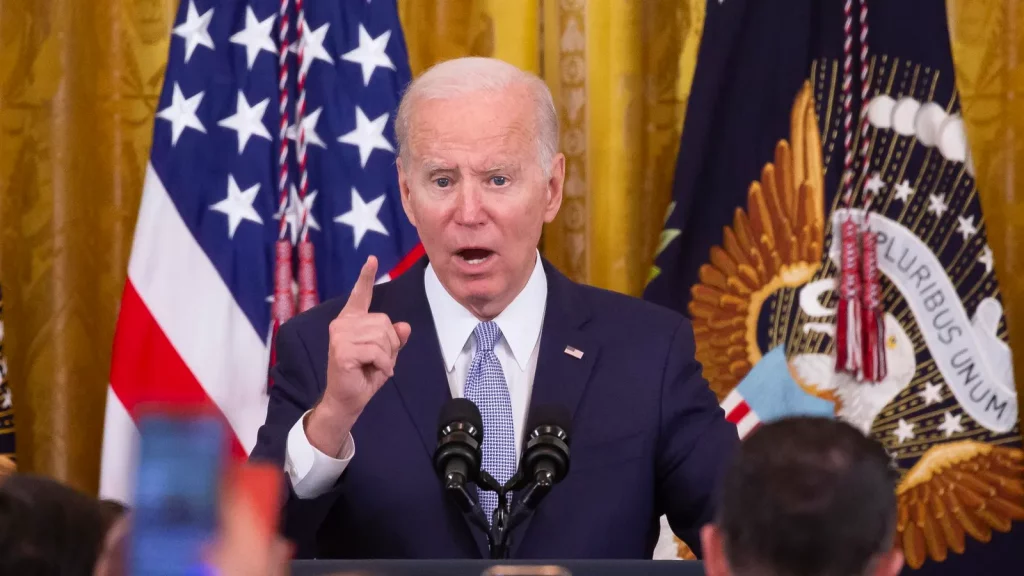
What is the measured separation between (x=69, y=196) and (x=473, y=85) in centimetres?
184

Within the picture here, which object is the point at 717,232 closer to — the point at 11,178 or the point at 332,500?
the point at 332,500

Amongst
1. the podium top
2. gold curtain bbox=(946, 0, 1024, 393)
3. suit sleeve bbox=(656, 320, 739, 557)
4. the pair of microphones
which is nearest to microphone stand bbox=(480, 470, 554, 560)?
the pair of microphones

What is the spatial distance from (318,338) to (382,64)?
1292mm

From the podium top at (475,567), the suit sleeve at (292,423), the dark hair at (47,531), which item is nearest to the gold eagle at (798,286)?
the suit sleeve at (292,423)

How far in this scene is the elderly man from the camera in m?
2.03

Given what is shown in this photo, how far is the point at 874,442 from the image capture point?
3.27 ft

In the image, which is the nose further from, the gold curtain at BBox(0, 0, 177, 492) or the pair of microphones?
the gold curtain at BBox(0, 0, 177, 492)

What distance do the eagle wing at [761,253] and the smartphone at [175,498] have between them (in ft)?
8.27

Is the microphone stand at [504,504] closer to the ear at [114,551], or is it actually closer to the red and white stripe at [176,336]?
the ear at [114,551]

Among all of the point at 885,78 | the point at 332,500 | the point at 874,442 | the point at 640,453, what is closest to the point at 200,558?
the point at 874,442

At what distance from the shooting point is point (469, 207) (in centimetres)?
214

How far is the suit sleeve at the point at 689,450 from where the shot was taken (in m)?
2.08

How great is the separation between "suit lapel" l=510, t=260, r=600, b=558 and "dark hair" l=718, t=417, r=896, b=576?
3.76 ft

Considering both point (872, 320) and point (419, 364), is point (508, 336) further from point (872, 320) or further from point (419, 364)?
point (872, 320)
